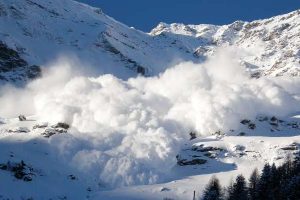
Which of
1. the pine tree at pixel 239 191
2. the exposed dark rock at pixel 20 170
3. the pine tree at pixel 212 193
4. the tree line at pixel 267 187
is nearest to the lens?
the tree line at pixel 267 187

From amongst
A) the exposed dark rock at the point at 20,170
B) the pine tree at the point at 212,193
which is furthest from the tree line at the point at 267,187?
the exposed dark rock at the point at 20,170

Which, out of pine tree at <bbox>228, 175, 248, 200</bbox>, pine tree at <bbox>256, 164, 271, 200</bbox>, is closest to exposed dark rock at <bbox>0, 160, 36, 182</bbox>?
pine tree at <bbox>228, 175, 248, 200</bbox>

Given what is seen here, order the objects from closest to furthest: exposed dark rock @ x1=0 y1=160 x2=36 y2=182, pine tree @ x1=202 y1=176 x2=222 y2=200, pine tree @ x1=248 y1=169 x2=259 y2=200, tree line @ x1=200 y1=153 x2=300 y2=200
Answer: tree line @ x1=200 y1=153 x2=300 y2=200, pine tree @ x1=202 y1=176 x2=222 y2=200, pine tree @ x1=248 y1=169 x2=259 y2=200, exposed dark rock @ x1=0 y1=160 x2=36 y2=182

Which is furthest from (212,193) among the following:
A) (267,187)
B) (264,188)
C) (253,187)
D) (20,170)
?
(20,170)

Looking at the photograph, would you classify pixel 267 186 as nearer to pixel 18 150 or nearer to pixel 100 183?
pixel 100 183

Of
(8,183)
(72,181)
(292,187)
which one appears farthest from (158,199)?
(292,187)

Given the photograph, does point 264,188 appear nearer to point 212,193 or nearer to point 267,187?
point 267,187

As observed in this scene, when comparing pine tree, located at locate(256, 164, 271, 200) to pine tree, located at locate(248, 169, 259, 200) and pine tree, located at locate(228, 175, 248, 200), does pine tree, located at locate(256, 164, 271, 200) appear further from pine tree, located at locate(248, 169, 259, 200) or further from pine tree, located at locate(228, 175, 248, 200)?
pine tree, located at locate(228, 175, 248, 200)

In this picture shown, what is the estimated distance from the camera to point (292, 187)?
135m

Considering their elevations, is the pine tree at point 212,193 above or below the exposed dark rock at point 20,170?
below

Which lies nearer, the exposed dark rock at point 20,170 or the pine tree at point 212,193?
the pine tree at point 212,193

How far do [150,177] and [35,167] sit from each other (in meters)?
30.2

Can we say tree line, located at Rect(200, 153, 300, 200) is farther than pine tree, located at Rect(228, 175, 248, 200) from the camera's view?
No

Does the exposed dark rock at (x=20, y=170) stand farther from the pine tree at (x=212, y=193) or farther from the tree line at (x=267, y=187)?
the pine tree at (x=212, y=193)
